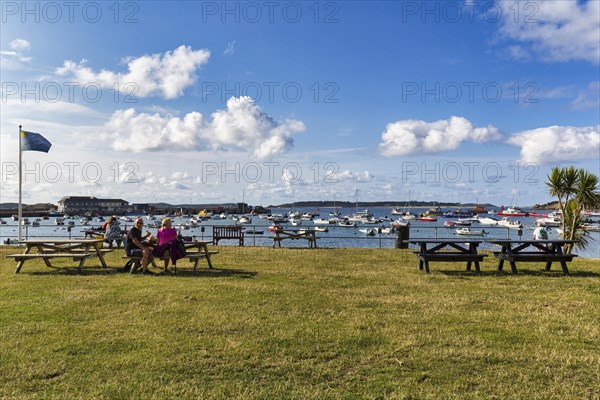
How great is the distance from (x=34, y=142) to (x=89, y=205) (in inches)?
6769

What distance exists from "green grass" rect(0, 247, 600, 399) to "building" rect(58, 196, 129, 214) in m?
177

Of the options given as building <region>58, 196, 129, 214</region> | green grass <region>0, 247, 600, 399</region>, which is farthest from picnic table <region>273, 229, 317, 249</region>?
building <region>58, 196, 129, 214</region>

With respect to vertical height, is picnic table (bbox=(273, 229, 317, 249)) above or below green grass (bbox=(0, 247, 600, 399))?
above

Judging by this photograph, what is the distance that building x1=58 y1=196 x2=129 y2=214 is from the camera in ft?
568

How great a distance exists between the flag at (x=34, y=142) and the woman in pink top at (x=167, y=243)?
11.4 m

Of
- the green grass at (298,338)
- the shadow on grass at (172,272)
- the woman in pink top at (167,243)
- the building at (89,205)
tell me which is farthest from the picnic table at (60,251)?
the building at (89,205)

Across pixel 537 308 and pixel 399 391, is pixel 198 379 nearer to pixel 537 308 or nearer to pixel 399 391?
pixel 399 391

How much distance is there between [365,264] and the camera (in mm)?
13273

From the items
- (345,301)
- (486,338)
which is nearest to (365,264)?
(345,301)

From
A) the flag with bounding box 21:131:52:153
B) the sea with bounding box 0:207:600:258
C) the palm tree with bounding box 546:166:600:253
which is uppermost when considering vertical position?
the flag with bounding box 21:131:52:153

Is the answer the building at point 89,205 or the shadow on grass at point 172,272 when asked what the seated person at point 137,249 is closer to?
the shadow on grass at point 172,272

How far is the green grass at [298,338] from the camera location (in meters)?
4.17

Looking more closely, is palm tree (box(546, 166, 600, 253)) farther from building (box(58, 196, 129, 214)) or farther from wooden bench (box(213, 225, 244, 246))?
building (box(58, 196, 129, 214))

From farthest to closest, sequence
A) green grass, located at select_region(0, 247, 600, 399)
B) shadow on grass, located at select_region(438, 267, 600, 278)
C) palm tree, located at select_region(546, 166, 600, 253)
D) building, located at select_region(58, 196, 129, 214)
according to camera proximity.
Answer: building, located at select_region(58, 196, 129, 214)
palm tree, located at select_region(546, 166, 600, 253)
shadow on grass, located at select_region(438, 267, 600, 278)
green grass, located at select_region(0, 247, 600, 399)
